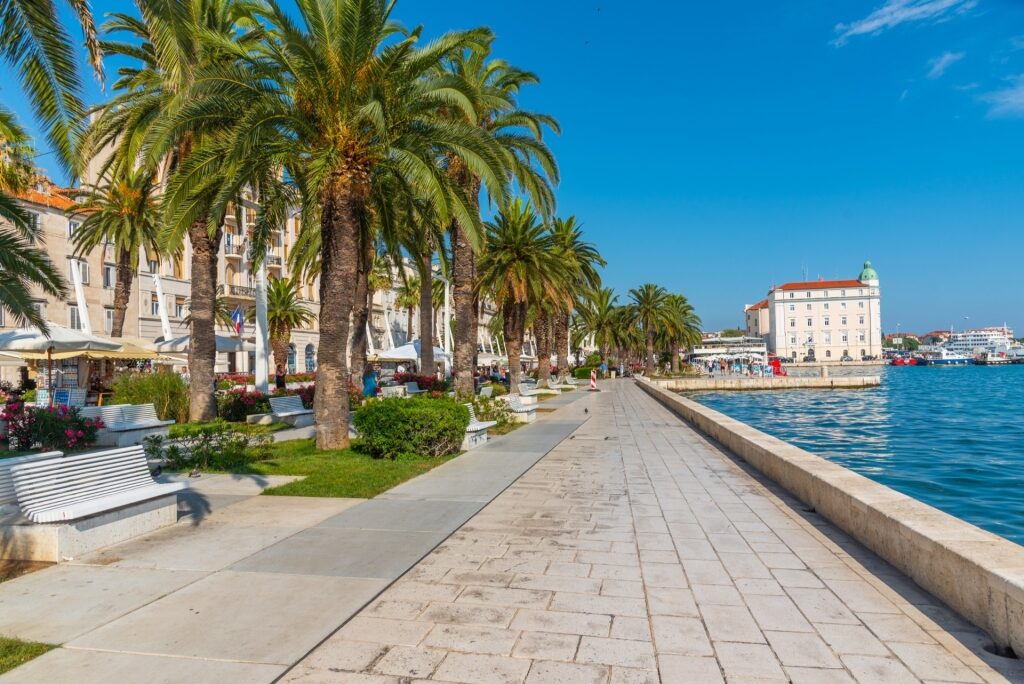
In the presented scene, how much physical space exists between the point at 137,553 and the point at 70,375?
3524 centimetres

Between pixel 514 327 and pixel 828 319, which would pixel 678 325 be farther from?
pixel 828 319

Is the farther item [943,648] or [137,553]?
[137,553]

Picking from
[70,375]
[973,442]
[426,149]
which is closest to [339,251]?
[426,149]

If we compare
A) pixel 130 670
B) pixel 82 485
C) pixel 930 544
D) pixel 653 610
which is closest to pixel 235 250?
pixel 82 485

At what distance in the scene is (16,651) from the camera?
3.96 meters

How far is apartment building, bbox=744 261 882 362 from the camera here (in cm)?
14038

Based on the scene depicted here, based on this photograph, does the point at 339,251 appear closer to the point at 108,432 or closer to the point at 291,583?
the point at 108,432

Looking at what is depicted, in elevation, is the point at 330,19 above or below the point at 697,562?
above

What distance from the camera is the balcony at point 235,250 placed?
175 ft

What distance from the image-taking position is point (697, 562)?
5824 mm

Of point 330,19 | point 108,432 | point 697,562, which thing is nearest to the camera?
point 697,562

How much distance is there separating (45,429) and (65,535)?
8.08 meters

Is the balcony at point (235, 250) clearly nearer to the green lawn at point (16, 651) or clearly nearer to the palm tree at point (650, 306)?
the palm tree at point (650, 306)

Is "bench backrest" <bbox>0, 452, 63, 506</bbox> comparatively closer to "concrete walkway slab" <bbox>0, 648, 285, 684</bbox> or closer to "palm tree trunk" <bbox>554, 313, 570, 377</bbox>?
"concrete walkway slab" <bbox>0, 648, 285, 684</bbox>
